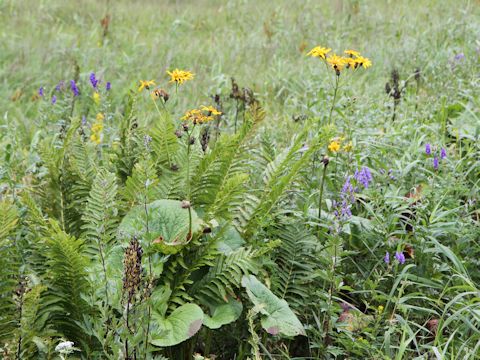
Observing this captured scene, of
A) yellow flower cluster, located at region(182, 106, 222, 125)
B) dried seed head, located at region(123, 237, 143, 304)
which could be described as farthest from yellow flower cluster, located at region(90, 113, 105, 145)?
dried seed head, located at region(123, 237, 143, 304)

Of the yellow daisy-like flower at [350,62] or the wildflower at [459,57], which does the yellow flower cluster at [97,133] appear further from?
the wildflower at [459,57]

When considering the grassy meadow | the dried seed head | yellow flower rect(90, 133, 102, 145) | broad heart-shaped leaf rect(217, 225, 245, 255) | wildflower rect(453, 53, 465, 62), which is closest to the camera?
the dried seed head

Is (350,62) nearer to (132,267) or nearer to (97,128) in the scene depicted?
(132,267)

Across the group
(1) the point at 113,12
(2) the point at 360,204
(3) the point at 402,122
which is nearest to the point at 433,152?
(2) the point at 360,204

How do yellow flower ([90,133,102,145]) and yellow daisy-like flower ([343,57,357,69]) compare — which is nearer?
yellow daisy-like flower ([343,57,357,69])

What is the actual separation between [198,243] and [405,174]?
139 centimetres

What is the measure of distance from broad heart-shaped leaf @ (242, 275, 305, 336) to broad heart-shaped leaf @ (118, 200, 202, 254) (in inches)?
10.8

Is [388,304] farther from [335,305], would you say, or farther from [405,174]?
[405,174]

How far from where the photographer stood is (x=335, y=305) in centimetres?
260

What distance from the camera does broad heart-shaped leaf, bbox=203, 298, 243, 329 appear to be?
7.61 ft

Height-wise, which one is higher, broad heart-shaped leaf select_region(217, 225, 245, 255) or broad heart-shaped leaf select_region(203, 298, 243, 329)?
broad heart-shaped leaf select_region(217, 225, 245, 255)

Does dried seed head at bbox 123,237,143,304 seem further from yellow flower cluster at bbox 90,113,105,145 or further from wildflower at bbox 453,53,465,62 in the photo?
wildflower at bbox 453,53,465,62

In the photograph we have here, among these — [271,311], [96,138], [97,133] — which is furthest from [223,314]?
[97,133]

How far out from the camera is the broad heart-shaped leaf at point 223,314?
2318mm
